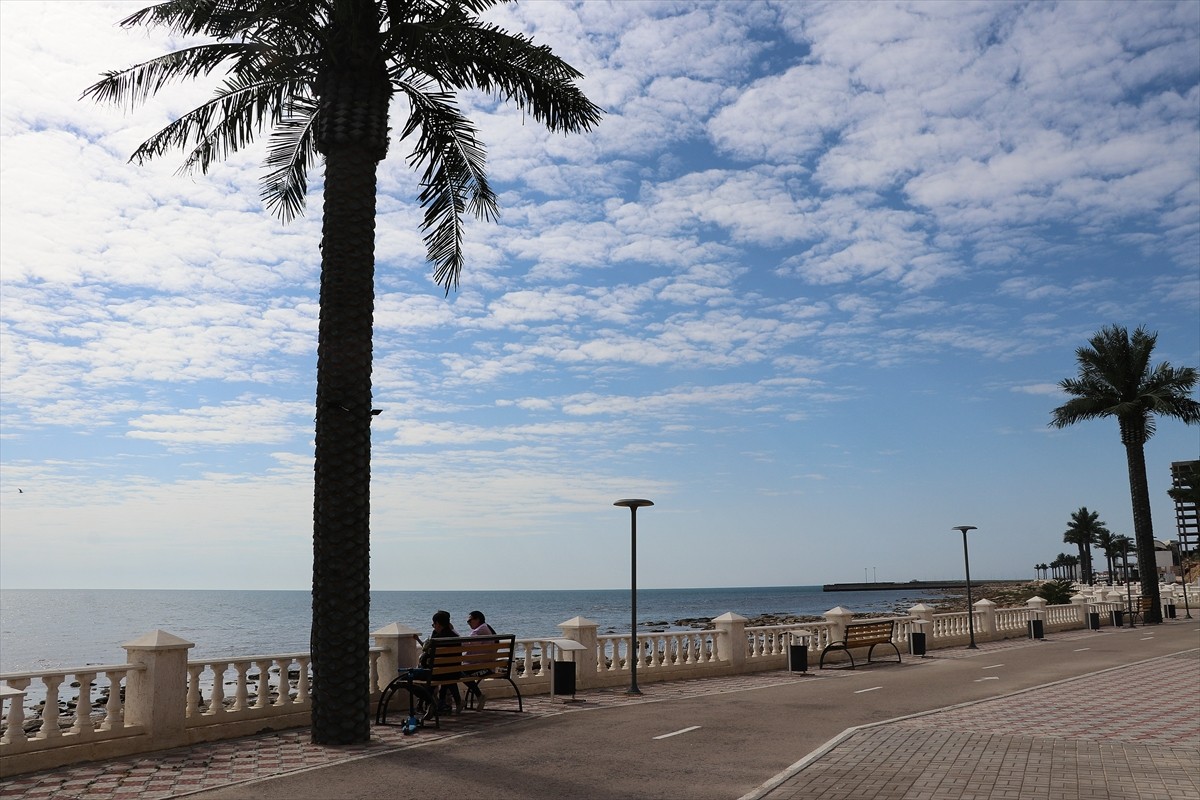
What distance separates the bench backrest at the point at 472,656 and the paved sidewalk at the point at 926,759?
66cm

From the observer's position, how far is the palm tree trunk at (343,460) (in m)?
11.7

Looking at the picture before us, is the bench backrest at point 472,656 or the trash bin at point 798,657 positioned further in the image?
the trash bin at point 798,657

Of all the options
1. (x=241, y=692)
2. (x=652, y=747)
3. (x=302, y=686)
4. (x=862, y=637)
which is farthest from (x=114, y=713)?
(x=862, y=637)

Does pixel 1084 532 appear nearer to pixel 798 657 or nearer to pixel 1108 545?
pixel 1108 545

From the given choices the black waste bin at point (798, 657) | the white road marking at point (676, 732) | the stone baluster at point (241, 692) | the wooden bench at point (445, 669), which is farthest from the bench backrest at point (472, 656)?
the black waste bin at point (798, 657)

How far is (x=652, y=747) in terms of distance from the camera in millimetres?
11219

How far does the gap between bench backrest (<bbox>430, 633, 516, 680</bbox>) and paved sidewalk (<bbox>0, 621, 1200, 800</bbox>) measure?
66 cm

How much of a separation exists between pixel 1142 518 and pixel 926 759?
3820 cm

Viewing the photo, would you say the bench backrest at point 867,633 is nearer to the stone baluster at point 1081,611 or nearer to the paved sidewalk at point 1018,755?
the paved sidewalk at point 1018,755

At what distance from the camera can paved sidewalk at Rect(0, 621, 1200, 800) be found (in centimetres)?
870

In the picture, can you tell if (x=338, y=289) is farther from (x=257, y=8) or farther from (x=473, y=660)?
(x=473, y=660)

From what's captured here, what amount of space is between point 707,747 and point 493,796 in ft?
11.4

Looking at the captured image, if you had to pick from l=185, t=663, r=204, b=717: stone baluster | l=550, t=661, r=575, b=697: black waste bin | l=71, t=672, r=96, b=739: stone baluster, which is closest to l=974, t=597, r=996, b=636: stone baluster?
l=550, t=661, r=575, b=697: black waste bin

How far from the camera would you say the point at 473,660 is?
13.7 meters
